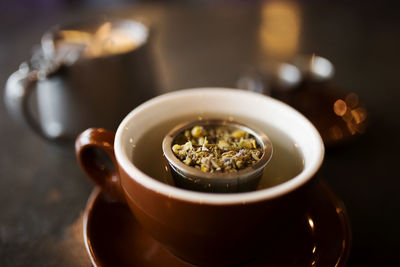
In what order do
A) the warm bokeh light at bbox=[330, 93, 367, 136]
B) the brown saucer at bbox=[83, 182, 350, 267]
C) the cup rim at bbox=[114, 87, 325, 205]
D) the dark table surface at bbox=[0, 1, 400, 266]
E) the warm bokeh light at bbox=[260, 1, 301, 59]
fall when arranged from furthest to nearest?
the warm bokeh light at bbox=[260, 1, 301, 59]
the warm bokeh light at bbox=[330, 93, 367, 136]
the dark table surface at bbox=[0, 1, 400, 266]
the brown saucer at bbox=[83, 182, 350, 267]
the cup rim at bbox=[114, 87, 325, 205]

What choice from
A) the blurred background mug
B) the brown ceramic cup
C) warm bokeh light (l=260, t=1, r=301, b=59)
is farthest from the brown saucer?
warm bokeh light (l=260, t=1, r=301, b=59)

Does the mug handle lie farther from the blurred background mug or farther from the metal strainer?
the metal strainer

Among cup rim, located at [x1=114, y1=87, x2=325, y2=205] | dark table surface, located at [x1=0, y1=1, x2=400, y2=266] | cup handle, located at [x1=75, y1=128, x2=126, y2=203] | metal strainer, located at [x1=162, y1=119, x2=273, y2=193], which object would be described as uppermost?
cup rim, located at [x1=114, y1=87, x2=325, y2=205]

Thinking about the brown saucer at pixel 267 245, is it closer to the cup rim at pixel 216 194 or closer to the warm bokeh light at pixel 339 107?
the cup rim at pixel 216 194

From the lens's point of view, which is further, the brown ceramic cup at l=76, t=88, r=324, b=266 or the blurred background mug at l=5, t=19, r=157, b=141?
the blurred background mug at l=5, t=19, r=157, b=141

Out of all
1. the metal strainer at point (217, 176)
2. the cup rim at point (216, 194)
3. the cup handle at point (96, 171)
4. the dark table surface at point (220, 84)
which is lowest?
the dark table surface at point (220, 84)

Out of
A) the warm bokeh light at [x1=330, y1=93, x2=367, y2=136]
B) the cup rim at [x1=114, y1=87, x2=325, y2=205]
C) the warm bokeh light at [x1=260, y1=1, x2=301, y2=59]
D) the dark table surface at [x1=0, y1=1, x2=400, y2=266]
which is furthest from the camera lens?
the warm bokeh light at [x1=260, y1=1, x2=301, y2=59]

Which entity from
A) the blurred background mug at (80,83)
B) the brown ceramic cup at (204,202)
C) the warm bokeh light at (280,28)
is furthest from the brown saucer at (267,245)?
the warm bokeh light at (280,28)
